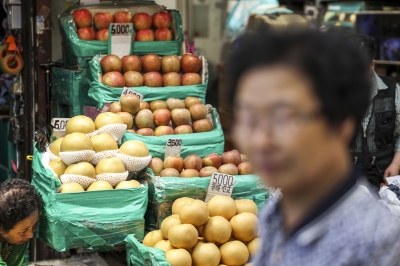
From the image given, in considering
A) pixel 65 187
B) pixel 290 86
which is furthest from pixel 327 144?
pixel 65 187

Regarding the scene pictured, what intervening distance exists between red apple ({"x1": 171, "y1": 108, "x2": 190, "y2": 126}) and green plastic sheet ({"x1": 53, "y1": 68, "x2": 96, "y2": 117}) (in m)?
0.63

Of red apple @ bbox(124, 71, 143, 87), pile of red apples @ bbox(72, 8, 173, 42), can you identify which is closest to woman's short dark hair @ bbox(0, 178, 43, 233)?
red apple @ bbox(124, 71, 143, 87)

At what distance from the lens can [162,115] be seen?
12.6 ft

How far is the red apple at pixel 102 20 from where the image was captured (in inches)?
170

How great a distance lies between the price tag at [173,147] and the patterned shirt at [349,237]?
2701 mm

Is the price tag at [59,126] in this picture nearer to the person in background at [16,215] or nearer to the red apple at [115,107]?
the red apple at [115,107]

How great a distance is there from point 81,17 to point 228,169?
5.21ft

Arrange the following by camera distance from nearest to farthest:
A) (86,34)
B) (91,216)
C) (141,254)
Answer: (141,254)
(91,216)
(86,34)

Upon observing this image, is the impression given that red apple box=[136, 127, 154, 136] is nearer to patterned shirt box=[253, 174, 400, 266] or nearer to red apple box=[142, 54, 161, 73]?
red apple box=[142, 54, 161, 73]

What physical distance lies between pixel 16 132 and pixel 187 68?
5.56ft

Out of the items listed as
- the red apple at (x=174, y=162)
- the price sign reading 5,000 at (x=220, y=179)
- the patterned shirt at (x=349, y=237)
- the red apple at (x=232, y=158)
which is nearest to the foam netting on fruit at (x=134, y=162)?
the red apple at (x=174, y=162)

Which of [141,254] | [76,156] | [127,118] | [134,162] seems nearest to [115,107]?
[127,118]

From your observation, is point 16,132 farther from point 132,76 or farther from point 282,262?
point 282,262

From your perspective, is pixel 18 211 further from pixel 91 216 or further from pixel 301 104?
pixel 301 104
